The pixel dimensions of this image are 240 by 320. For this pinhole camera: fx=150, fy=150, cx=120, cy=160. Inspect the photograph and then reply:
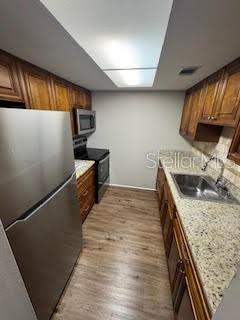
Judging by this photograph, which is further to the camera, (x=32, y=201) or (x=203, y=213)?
(x=203, y=213)

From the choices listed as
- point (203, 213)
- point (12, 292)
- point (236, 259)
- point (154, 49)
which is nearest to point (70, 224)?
point (12, 292)

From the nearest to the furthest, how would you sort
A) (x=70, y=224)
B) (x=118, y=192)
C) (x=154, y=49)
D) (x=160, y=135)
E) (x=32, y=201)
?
(x=32, y=201) < (x=154, y=49) < (x=70, y=224) < (x=160, y=135) < (x=118, y=192)

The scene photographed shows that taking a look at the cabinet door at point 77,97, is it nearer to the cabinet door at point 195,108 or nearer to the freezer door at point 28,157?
the freezer door at point 28,157

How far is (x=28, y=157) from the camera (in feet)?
3.12

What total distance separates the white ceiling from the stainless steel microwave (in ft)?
2.89

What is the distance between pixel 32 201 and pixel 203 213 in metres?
1.29

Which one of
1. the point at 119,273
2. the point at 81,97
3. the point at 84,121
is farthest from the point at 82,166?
the point at 119,273

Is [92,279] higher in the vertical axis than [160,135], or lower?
lower

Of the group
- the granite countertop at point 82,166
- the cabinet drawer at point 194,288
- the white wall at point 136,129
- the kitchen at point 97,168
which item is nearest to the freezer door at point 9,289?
the kitchen at point 97,168

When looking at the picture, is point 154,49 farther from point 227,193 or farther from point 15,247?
point 15,247

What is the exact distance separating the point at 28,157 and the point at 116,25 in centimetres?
97

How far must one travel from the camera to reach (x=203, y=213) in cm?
122

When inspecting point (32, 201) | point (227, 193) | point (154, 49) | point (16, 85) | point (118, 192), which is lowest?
point (118, 192)

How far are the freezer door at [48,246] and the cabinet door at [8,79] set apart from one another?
35.5 inches
